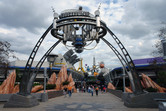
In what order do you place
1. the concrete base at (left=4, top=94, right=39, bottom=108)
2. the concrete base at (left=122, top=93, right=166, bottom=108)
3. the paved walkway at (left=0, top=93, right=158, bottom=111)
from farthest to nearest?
1. the concrete base at (left=4, top=94, right=39, bottom=108)
2. the concrete base at (left=122, top=93, right=166, bottom=108)
3. the paved walkway at (left=0, top=93, right=158, bottom=111)

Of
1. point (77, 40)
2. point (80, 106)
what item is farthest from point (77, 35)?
point (80, 106)

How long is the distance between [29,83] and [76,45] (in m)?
6.34

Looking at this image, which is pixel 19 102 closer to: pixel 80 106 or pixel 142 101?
pixel 80 106

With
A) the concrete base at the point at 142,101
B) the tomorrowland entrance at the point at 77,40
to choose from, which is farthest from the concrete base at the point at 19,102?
the concrete base at the point at 142,101

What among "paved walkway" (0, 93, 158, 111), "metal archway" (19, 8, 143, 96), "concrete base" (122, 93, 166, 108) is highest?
"metal archway" (19, 8, 143, 96)

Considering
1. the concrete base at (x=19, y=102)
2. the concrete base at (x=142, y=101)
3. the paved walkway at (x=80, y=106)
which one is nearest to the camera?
the paved walkway at (x=80, y=106)

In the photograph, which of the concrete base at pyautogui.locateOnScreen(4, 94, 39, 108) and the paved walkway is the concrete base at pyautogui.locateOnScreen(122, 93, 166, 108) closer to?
the paved walkway

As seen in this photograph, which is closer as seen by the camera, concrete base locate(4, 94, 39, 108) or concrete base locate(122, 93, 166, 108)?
concrete base locate(122, 93, 166, 108)

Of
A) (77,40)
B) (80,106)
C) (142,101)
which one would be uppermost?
(77,40)

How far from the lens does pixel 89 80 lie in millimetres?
94750

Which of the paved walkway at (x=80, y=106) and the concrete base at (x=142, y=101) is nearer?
the paved walkway at (x=80, y=106)

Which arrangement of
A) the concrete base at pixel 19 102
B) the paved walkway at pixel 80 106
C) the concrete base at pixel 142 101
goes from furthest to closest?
the concrete base at pixel 19 102
the concrete base at pixel 142 101
the paved walkway at pixel 80 106

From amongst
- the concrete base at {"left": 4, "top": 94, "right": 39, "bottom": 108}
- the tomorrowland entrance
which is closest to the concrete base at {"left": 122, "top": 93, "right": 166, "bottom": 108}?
the tomorrowland entrance

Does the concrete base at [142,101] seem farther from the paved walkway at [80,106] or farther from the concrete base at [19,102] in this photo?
the concrete base at [19,102]
